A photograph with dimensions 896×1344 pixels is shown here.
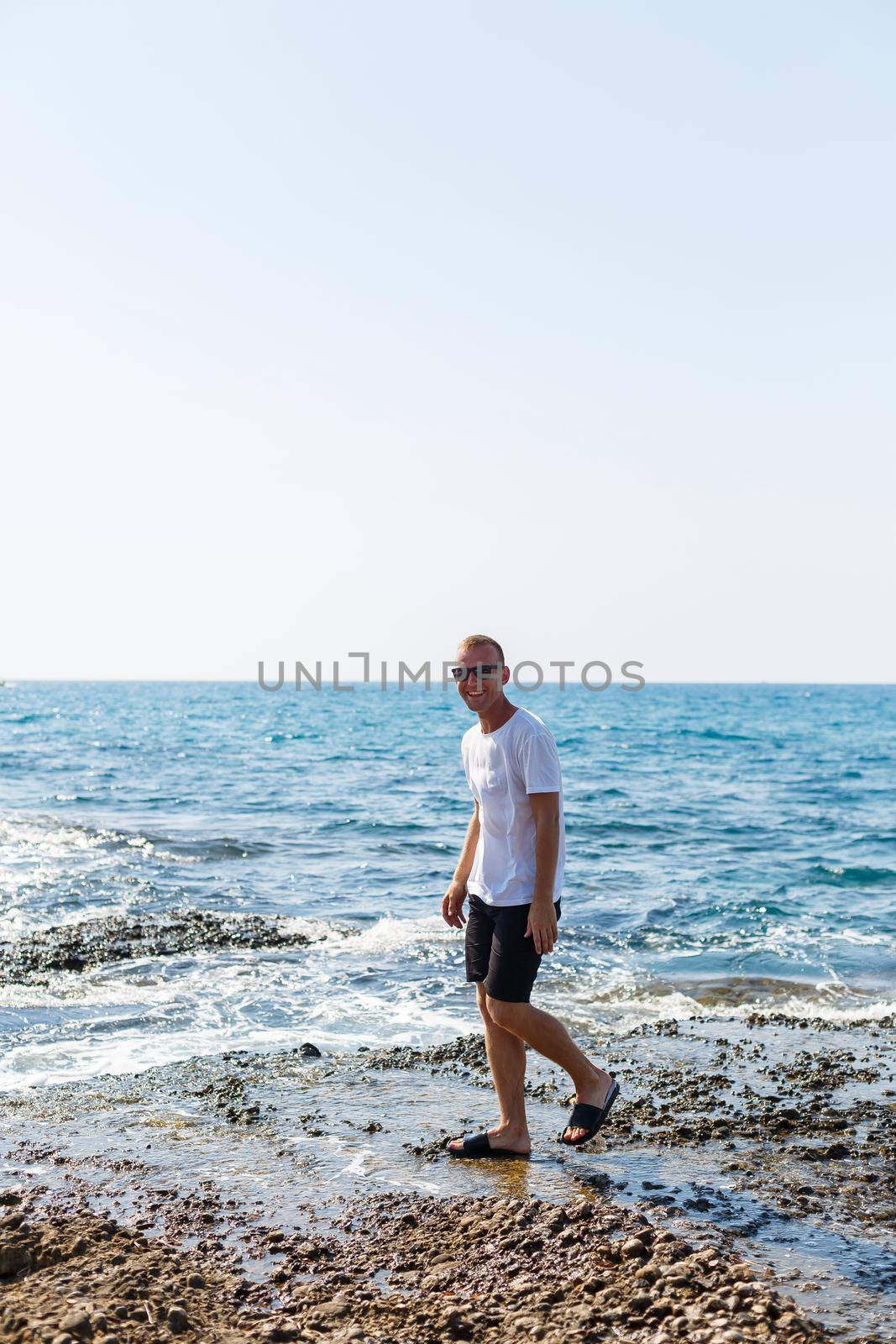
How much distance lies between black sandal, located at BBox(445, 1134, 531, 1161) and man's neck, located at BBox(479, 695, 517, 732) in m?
2.01

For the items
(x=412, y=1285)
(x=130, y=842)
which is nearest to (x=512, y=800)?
(x=412, y=1285)

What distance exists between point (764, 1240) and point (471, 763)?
2.47 metres

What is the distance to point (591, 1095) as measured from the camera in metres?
5.66

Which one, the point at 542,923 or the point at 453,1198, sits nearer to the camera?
the point at 453,1198

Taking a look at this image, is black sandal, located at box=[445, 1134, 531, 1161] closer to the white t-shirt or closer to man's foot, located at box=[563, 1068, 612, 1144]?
man's foot, located at box=[563, 1068, 612, 1144]

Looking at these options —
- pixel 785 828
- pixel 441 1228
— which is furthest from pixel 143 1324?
pixel 785 828

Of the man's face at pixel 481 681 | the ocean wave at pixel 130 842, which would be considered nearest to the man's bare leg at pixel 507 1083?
the man's face at pixel 481 681

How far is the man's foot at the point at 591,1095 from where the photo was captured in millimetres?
5559

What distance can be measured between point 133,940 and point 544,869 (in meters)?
6.72

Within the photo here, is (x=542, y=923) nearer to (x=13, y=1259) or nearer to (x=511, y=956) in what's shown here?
(x=511, y=956)

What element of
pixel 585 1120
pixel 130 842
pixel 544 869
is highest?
pixel 544 869

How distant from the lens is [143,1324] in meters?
3.64

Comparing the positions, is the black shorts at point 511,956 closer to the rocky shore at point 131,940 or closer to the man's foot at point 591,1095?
the man's foot at point 591,1095

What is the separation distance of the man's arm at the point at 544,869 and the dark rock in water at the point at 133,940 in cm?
580
